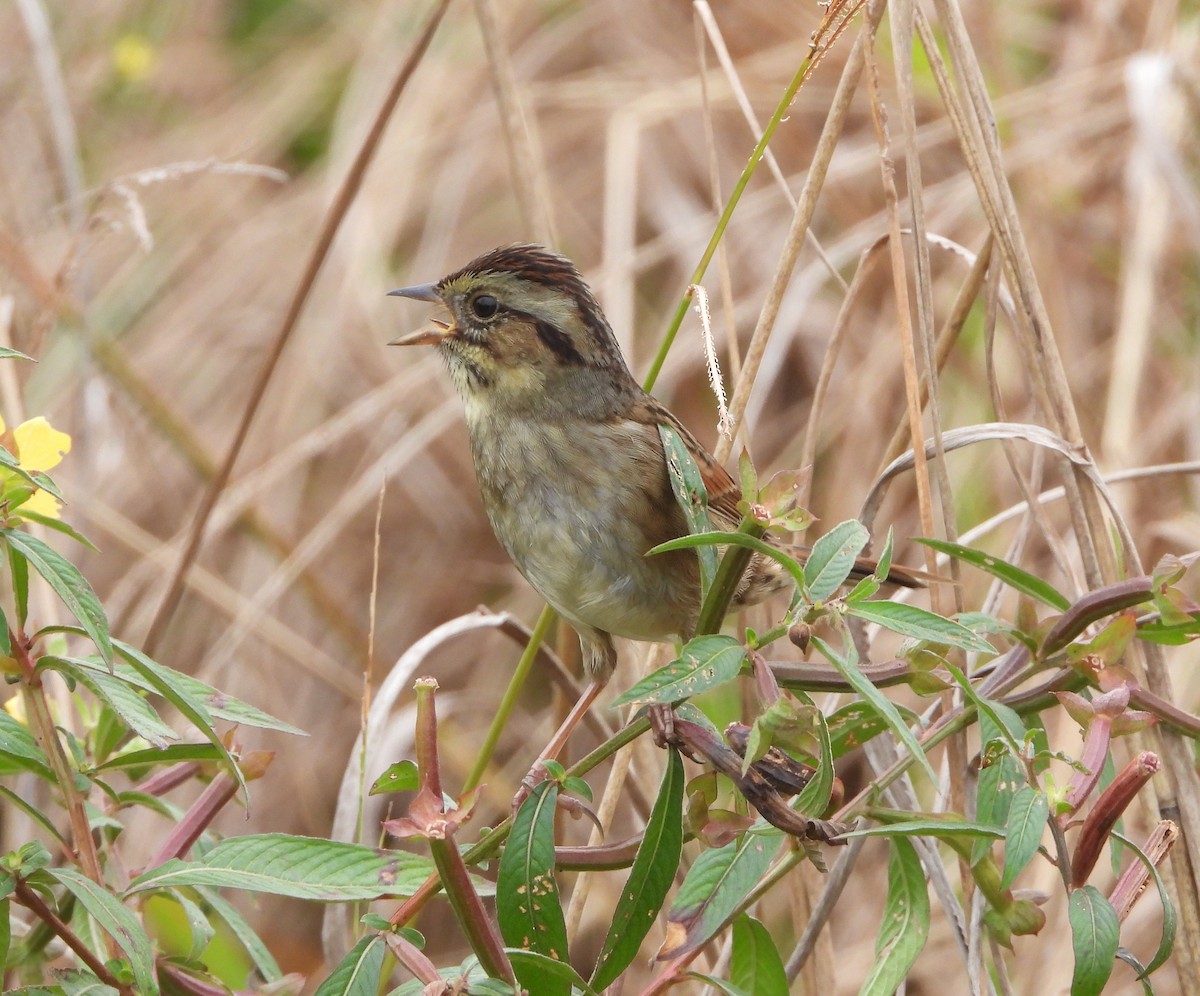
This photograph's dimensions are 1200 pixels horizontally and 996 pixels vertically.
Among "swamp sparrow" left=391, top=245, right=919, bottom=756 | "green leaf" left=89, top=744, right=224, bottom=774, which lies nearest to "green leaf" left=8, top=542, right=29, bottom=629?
"green leaf" left=89, top=744, right=224, bottom=774

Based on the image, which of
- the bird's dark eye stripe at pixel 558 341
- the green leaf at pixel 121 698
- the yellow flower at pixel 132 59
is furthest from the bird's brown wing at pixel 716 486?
the yellow flower at pixel 132 59

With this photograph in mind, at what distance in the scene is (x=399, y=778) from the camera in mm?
1185

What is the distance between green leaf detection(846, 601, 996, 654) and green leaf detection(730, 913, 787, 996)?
1.10ft

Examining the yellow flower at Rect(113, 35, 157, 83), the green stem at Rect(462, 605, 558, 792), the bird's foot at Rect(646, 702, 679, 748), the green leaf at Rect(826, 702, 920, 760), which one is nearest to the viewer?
the bird's foot at Rect(646, 702, 679, 748)

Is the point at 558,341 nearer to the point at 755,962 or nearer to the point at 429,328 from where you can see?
the point at 429,328

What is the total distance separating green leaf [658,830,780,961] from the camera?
1.22 metres

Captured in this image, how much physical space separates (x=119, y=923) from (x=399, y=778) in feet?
0.77

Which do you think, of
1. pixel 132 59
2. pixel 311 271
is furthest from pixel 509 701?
pixel 132 59

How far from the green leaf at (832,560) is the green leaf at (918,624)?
0.03m

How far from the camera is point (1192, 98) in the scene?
3.51m

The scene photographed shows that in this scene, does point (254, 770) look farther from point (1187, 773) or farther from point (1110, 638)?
point (1187, 773)

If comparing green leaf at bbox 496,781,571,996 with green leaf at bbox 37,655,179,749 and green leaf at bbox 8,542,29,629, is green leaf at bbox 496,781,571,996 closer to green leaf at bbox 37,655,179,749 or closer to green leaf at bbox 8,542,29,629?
green leaf at bbox 37,655,179,749

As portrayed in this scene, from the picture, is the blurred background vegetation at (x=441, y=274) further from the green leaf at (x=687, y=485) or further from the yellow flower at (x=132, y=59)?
the green leaf at (x=687, y=485)

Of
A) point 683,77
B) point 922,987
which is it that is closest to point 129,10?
point 683,77
